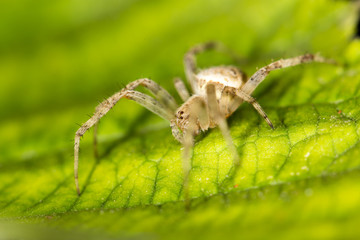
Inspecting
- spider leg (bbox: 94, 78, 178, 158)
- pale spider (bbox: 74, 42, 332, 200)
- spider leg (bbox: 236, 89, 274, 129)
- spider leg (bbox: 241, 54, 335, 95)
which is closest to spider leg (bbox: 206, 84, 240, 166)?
pale spider (bbox: 74, 42, 332, 200)

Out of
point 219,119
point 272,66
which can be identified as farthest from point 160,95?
point 272,66

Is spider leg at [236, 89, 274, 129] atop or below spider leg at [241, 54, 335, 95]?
below

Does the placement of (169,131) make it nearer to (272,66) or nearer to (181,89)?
(181,89)

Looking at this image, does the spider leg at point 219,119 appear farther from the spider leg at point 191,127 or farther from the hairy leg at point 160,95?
the hairy leg at point 160,95

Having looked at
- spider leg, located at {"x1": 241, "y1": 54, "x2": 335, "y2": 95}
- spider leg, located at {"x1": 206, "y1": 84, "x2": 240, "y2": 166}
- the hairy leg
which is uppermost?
the hairy leg

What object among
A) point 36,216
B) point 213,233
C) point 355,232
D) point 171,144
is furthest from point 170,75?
point 355,232

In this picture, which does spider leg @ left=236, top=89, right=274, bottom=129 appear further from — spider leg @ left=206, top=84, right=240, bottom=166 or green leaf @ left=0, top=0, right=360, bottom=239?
spider leg @ left=206, top=84, right=240, bottom=166
